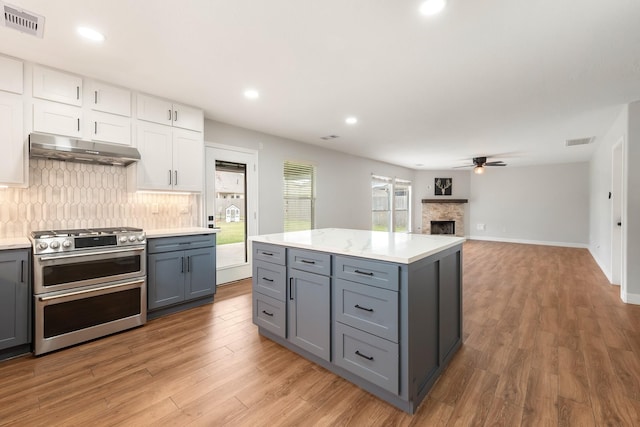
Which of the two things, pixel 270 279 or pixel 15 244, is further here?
pixel 270 279

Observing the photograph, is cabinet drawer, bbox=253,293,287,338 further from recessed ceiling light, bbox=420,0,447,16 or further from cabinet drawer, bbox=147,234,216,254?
recessed ceiling light, bbox=420,0,447,16

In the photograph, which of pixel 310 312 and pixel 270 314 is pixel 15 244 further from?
pixel 310 312

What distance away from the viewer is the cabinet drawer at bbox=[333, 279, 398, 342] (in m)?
1.71

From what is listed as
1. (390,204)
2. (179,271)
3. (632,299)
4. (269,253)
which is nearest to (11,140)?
(179,271)

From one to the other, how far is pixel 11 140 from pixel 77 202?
0.76m

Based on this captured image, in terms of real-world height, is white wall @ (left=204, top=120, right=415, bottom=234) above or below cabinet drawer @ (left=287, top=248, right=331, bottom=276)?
above

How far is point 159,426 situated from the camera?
5.15 feet

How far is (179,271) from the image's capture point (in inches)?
126

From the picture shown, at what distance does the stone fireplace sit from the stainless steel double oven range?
8.78 metres

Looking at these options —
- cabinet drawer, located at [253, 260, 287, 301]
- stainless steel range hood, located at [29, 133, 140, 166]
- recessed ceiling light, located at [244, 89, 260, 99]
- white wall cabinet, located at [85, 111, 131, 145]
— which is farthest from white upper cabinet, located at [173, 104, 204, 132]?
cabinet drawer, located at [253, 260, 287, 301]

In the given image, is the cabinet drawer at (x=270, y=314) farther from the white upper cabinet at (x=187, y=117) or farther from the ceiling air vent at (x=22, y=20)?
the ceiling air vent at (x=22, y=20)

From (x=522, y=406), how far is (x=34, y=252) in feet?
11.9

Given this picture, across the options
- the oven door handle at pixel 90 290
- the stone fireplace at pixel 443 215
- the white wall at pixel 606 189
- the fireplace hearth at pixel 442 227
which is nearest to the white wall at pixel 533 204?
the stone fireplace at pixel 443 215

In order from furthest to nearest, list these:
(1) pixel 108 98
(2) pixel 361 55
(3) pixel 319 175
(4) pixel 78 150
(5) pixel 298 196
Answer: (3) pixel 319 175, (5) pixel 298 196, (1) pixel 108 98, (4) pixel 78 150, (2) pixel 361 55
